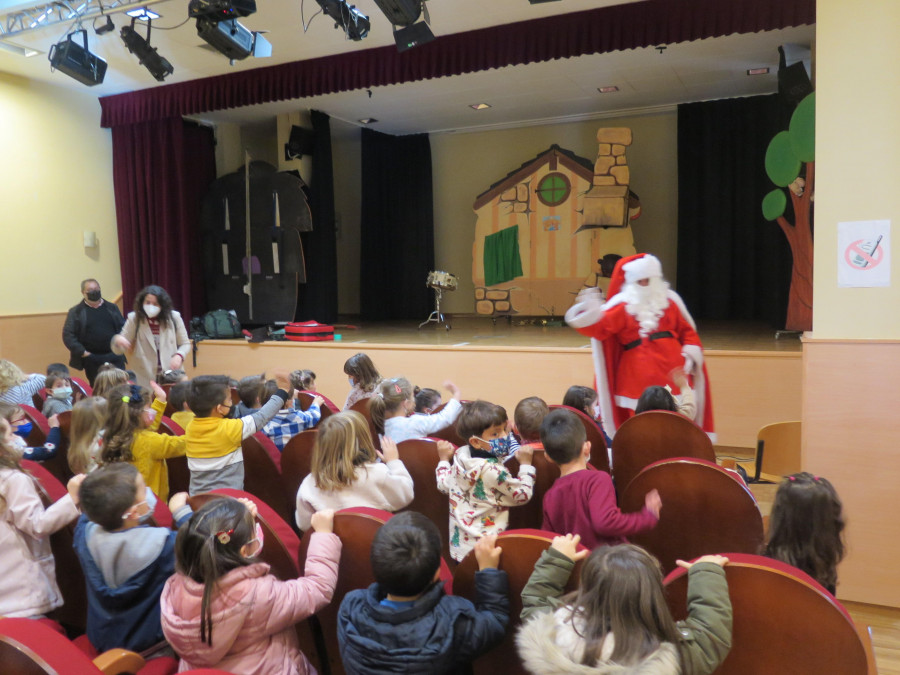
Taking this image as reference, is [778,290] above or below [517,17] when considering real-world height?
below

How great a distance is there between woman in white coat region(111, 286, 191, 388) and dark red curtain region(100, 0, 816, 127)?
2.21 meters

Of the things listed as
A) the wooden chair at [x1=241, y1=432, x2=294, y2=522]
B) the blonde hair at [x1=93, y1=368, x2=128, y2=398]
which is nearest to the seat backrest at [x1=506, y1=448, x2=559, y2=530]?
the wooden chair at [x1=241, y1=432, x2=294, y2=522]

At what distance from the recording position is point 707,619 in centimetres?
109

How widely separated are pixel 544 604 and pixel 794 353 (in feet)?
12.3

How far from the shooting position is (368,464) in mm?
1915

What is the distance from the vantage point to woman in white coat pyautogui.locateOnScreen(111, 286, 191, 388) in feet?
16.0

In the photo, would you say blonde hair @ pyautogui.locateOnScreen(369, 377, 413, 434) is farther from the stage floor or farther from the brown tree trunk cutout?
the brown tree trunk cutout

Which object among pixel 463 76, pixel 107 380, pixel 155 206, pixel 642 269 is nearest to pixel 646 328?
pixel 642 269

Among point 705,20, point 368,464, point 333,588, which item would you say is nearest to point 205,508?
point 333,588

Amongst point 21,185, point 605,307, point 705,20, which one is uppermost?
point 705,20

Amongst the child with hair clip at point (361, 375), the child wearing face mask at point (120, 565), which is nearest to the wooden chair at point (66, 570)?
the child wearing face mask at point (120, 565)

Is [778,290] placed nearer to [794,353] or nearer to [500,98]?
[794,353]

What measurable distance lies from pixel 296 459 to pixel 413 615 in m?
1.26

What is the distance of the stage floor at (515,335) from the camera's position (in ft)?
17.8
